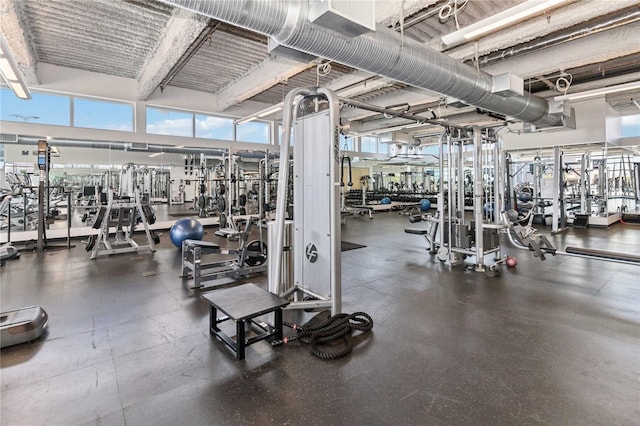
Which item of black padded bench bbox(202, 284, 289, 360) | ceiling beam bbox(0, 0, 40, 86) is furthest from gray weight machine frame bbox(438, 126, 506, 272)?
ceiling beam bbox(0, 0, 40, 86)

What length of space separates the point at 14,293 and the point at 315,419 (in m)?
3.75

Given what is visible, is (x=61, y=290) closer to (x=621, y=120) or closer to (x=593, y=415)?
(x=593, y=415)

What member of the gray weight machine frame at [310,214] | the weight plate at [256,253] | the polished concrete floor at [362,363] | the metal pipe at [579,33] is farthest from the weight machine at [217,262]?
the metal pipe at [579,33]

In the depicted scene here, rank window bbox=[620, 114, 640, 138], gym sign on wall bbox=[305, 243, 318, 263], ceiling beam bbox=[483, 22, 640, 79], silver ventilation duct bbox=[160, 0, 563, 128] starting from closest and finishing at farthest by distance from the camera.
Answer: silver ventilation duct bbox=[160, 0, 563, 128] → gym sign on wall bbox=[305, 243, 318, 263] → ceiling beam bbox=[483, 22, 640, 79] → window bbox=[620, 114, 640, 138]

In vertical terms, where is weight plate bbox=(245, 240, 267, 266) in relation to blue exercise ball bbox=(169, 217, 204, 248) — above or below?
below

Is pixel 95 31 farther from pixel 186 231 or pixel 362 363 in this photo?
pixel 362 363

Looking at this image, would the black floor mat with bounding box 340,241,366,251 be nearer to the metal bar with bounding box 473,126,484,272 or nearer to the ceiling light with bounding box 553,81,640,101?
the metal bar with bounding box 473,126,484,272

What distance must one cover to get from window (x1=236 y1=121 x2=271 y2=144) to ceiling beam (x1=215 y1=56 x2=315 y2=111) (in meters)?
1.07

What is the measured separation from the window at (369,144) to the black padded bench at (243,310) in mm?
12176

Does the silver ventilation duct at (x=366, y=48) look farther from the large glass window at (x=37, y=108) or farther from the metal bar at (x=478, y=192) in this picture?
the large glass window at (x=37, y=108)

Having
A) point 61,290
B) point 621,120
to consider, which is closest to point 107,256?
point 61,290

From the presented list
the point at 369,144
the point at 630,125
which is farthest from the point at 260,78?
the point at 630,125

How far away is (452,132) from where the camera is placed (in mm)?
4668

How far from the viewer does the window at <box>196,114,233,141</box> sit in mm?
8820
